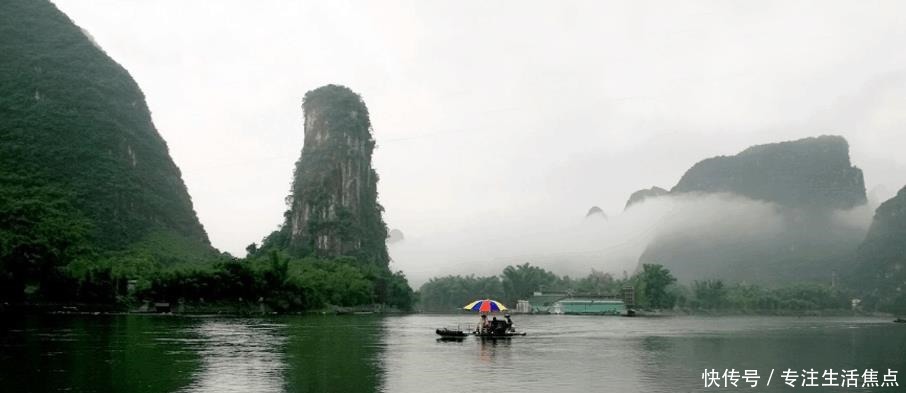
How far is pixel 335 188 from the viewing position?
148 m

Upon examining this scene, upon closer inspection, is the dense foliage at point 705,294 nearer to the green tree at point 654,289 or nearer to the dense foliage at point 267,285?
the green tree at point 654,289

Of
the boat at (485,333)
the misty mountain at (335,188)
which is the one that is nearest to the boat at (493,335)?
the boat at (485,333)

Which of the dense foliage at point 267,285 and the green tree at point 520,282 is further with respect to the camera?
the green tree at point 520,282

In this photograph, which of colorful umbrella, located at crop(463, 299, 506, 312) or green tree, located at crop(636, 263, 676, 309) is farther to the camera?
green tree, located at crop(636, 263, 676, 309)

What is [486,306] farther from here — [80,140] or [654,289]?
[654,289]

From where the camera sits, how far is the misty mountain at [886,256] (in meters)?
166

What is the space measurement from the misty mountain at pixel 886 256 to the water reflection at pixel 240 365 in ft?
510

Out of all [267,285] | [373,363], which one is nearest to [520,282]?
[267,285]

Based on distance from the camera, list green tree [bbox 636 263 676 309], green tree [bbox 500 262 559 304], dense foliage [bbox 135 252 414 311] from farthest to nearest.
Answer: green tree [bbox 500 262 559 304] < green tree [bbox 636 263 676 309] < dense foliage [bbox 135 252 414 311]

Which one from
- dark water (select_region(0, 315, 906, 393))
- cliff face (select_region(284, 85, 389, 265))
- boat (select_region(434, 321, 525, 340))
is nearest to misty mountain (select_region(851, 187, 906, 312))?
cliff face (select_region(284, 85, 389, 265))

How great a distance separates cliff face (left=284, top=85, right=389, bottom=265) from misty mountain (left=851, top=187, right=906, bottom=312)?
107 m

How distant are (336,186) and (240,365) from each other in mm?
126492

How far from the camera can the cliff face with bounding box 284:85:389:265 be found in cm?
14325

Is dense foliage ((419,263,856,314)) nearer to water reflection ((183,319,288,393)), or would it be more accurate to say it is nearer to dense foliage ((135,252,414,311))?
dense foliage ((135,252,414,311))
